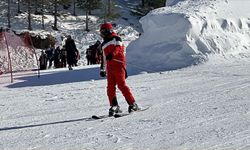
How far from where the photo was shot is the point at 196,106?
8195 mm

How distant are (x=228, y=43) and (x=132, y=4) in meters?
37.6

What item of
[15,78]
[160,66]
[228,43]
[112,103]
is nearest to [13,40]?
[15,78]

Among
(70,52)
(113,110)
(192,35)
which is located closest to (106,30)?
(113,110)

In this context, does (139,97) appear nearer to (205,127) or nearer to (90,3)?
(205,127)

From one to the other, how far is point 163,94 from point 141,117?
2.82 meters

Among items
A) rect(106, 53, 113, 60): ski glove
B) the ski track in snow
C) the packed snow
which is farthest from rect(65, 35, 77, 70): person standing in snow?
rect(106, 53, 113, 60): ski glove

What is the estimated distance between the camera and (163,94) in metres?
10.2

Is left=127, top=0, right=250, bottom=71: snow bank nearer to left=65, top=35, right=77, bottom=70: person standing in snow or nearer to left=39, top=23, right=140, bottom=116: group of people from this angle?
left=65, top=35, right=77, bottom=70: person standing in snow

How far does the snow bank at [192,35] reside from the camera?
619 inches

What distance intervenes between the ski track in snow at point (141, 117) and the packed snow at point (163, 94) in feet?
0.05

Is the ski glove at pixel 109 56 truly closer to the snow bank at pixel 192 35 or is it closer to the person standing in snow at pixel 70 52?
the snow bank at pixel 192 35

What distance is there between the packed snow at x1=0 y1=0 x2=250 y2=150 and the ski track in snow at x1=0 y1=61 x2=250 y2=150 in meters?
0.01

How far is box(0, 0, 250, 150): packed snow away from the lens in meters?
6.07

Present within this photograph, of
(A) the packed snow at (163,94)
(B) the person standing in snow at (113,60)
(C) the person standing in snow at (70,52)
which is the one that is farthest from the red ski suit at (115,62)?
(C) the person standing in snow at (70,52)
